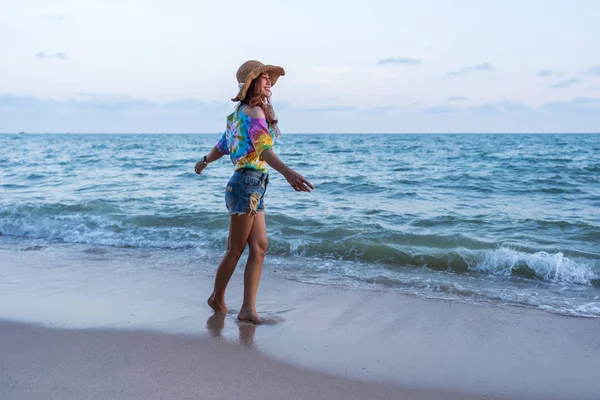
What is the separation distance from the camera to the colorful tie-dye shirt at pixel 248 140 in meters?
3.54

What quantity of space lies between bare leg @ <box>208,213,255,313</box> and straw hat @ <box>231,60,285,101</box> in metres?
0.83

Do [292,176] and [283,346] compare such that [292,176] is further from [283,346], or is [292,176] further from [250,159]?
[283,346]

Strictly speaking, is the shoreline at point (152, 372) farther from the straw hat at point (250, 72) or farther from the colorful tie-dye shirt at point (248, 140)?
the straw hat at point (250, 72)

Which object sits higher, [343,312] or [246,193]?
[246,193]

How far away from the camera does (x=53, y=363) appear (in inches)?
120

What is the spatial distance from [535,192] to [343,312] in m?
9.79

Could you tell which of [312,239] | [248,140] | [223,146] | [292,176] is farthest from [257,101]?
[312,239]

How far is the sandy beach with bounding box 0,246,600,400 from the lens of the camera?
9.23 ft

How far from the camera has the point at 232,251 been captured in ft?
13.0

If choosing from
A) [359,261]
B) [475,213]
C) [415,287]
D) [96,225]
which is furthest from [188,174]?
[415,287]

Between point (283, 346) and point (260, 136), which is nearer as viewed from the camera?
point (283, 346)

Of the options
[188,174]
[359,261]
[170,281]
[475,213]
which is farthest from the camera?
[188,174]

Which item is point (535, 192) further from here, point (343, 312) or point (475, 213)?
point (343, 312)

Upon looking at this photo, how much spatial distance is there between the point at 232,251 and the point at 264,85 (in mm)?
1183
